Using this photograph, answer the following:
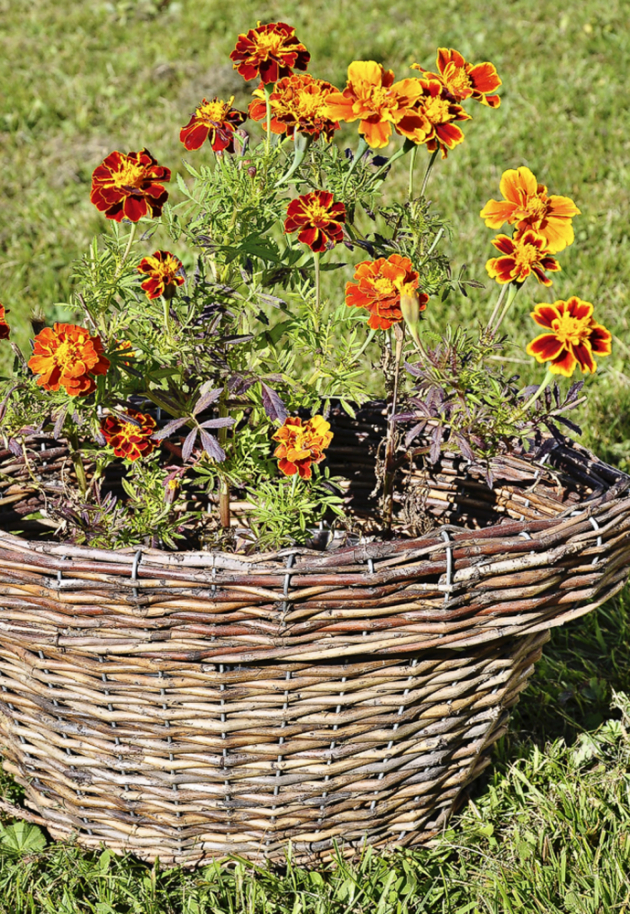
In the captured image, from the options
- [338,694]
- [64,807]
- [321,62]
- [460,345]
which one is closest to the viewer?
[338,694]

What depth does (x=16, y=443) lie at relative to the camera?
1.69 metres

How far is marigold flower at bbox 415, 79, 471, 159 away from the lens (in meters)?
1.40

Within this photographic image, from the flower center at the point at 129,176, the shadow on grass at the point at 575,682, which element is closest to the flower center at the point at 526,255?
the flower center at the point at 129,176

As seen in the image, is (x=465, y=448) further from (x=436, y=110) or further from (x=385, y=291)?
(x=436, y=110)

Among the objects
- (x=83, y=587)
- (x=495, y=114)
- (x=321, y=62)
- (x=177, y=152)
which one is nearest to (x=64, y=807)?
(x=83, y=587)

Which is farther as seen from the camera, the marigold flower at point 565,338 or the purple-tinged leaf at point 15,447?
the purple-tinged leaf at point 15,447

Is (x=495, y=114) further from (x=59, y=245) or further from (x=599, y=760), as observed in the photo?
(x=599, y=760)

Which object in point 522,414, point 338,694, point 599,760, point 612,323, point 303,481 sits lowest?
point 599,760

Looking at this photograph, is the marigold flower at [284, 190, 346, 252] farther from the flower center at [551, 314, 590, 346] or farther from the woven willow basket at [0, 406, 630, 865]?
the woven willow basket at [0, 406, 630, 865]

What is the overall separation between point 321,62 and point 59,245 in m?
1.86

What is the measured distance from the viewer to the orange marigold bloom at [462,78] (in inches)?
57.8

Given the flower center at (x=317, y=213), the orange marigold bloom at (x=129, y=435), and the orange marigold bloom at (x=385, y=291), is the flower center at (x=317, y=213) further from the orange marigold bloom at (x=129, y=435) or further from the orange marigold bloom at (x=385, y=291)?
the orange marigold bloom at (x=129, y=435)

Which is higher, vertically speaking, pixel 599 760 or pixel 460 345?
pixel 460 345

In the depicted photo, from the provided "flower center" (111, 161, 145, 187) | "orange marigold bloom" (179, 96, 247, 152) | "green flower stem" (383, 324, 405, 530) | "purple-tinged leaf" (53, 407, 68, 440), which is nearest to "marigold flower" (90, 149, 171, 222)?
"flower center" (111, 161, 145, 187)
